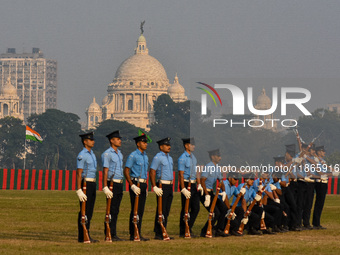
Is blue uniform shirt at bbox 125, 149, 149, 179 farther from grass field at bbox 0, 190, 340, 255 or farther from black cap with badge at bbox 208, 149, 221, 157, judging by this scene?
black cap with badge at bbox 208, 149, 221, 157

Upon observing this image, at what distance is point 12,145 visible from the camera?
190 meters

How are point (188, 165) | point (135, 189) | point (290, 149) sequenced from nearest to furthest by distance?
point (135, 189) < point (188, 165) < point (290, 149)

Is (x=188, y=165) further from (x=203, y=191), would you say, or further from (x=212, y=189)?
(x=212, y=189)

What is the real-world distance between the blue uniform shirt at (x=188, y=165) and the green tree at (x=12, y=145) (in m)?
162

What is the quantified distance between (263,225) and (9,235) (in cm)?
673

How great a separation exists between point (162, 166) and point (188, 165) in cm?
90

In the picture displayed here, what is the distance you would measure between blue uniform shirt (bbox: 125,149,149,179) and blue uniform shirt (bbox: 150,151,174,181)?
0.28 metres

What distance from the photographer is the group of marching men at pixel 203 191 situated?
26750 mm

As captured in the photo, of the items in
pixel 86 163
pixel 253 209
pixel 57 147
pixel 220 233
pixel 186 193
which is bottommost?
pixel 220 233

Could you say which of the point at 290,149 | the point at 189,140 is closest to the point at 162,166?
the point at 189,140

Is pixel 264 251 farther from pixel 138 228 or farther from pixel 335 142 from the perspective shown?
pixel 335 142

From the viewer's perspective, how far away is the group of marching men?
2675 centimetres

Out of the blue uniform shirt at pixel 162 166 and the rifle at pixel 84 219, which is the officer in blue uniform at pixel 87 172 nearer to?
the rifle at pixel 84 219

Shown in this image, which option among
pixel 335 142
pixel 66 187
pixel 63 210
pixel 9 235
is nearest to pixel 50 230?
pixel 9 235
